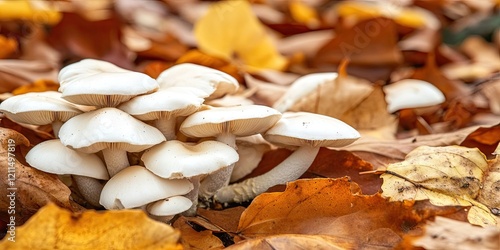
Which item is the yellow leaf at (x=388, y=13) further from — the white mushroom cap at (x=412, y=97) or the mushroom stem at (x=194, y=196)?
the mushroom stem at (x=194, y=196)

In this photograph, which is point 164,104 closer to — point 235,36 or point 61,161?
point 61,161

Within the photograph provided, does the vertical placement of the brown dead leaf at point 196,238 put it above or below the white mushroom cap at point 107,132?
below

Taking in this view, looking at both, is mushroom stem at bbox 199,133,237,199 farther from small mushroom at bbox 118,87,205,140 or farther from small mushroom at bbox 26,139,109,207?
small mushroom at bbox 26,139,109,207

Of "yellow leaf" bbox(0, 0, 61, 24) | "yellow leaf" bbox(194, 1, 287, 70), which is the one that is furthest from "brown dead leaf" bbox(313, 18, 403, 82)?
"yellow leaf" bbox(0, 0, 61, 24)

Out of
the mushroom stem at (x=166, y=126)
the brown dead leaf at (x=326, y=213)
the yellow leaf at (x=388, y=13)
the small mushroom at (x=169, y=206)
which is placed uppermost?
the mushroom stem at (x=166, y=126)

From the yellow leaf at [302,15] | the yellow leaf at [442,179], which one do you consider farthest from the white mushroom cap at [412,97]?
the yellow leaf at [302,15]

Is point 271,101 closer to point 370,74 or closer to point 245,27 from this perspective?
point 245,27

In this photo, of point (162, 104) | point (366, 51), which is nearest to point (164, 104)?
point (162, 104)

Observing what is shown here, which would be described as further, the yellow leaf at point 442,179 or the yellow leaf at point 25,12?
the yellow leaf at point 25,12
